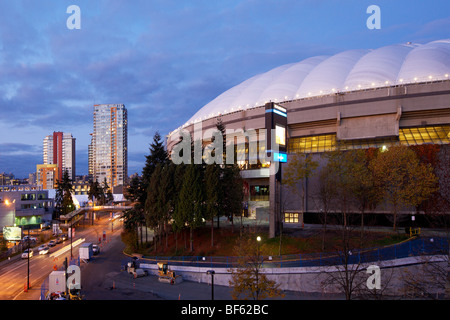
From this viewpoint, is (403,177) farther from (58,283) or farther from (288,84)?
(58,283)

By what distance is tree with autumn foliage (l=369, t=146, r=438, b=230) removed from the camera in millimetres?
33688

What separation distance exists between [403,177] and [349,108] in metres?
14.4

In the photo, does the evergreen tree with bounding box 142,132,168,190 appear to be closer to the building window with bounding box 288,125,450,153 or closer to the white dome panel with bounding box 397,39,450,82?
the building window with bounding box 288,125,450,153

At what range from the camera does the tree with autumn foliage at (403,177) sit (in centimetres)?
3369

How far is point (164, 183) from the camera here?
132 feet

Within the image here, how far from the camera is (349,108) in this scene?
4631 cm

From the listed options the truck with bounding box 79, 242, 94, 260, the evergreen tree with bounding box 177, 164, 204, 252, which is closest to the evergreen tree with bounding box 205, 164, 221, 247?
the evergreen tree with bounding box 177, 164, 204, 252

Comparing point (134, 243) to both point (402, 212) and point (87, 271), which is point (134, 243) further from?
point (402, 212)

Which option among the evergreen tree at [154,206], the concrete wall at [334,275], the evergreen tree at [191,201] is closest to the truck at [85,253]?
the evergreen tree at [154,206]

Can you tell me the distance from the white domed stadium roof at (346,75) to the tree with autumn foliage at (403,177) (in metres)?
14.2

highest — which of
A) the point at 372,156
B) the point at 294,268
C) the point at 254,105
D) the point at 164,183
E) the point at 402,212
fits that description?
the point at 254,105

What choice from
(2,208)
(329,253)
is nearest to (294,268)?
(329,253)
